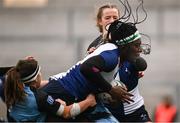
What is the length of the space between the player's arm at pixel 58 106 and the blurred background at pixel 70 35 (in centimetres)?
A: 596

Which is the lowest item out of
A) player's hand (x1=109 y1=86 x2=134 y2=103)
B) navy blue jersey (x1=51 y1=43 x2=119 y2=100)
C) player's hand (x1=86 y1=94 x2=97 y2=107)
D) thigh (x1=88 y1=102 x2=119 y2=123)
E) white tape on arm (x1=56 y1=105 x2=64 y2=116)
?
thigh (x1=88 y1=102 x2=119 y2=123)

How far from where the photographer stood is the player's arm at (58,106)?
13.6 feet

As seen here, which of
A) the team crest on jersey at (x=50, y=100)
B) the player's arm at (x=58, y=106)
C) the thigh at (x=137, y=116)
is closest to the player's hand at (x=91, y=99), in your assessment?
the player's arm at (x=58, y=106)

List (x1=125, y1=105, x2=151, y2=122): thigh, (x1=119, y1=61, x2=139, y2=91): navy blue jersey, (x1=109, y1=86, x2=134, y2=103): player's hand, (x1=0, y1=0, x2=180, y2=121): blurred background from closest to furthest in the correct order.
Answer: (x1=109, y1=86, x2=134, y2=103): player's hand → (x1=119, y1=61, x2=139, y2=91): navy blue jersey → (x1=125, y1=105, x2=151, y2=122): thigh → (x1=0, y1=0, x2=180, y2=121): blurred background

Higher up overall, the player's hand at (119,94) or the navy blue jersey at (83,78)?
the navy blue jersey at (83,78)

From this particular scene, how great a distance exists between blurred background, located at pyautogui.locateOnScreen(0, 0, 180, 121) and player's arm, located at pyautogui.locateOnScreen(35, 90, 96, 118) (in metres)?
5.96

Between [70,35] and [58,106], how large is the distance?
7.47 meters

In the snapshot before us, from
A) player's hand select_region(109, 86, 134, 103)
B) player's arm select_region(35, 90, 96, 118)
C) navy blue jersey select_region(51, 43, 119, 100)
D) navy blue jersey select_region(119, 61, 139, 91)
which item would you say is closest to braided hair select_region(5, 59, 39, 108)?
player's arm select_region(35, 90, 96, 118)

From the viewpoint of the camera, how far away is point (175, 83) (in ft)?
33.8

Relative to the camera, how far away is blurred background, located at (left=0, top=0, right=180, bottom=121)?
35.2 ft

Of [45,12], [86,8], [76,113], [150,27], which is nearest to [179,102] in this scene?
[150,27]

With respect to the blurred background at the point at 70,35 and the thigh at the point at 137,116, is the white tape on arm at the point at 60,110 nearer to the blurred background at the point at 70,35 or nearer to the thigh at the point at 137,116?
the thigh at the point at 137,116

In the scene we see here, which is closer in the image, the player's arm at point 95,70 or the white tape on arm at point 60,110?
the player's arm at point 95,70

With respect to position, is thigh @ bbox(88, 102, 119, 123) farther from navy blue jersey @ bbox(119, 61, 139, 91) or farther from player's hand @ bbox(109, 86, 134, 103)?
navy blue jersey @ bbox(119, 61, 139, 91)
